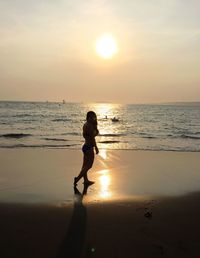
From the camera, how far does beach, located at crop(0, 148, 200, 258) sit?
18.3 feet

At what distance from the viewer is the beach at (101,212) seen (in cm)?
558

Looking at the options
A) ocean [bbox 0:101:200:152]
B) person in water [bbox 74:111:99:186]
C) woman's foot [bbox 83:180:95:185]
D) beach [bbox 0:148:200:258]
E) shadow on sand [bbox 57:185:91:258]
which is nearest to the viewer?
shadow on sand [bbox 57:185:91:258]

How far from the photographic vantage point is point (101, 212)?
7121mm

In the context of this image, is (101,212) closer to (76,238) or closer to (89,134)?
(76,238)

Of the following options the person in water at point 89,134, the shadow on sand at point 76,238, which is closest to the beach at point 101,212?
the shadow on sand at point 76,238

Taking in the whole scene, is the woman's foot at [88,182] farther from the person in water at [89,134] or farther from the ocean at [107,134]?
the ocean at [107,134]

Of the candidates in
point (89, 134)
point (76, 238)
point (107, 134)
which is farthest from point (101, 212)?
point (107, 134)

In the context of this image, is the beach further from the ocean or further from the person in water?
the ocean

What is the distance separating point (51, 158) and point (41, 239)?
30.2 feet

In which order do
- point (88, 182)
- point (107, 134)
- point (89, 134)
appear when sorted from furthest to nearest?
point (107, 134) < point (88, 182) < point (89, 134)

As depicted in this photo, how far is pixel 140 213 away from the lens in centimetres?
708

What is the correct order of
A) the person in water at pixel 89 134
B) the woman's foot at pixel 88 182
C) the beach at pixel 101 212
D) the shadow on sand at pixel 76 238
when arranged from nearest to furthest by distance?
the shadow on sand at pixel 76 238, the beach at pixel 101 212, the person in water at pixel 89 134, the woman's foot at pixel 88 182

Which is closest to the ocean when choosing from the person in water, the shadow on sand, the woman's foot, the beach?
the beach

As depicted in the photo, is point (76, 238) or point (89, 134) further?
point (89, 134)
